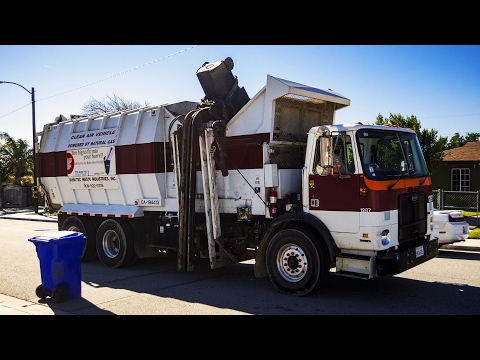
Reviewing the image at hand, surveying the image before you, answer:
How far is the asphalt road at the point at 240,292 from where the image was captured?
22.6 feet

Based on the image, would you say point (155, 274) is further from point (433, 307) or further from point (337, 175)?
point (433, 307)

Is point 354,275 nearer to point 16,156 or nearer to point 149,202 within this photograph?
point 149,202

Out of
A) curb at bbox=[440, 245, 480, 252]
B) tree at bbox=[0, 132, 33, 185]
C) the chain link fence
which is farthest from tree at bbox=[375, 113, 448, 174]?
tree at bbox=[0, 132, 33, 185]

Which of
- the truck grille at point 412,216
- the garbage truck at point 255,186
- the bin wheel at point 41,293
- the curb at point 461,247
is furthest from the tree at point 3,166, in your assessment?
the truck grille at point 412,216

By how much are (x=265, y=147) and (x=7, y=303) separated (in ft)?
15.3

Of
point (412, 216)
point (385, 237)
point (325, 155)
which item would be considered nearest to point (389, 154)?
point (412, 216)

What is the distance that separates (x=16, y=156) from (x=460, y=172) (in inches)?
1154

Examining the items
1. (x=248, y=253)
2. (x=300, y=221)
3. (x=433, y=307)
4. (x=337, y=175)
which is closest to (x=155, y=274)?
(x=248, y=253)

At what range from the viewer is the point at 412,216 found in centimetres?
771

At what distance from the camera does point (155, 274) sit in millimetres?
9727

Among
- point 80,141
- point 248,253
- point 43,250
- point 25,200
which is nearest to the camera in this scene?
point 43,250

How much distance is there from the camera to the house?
2478cm

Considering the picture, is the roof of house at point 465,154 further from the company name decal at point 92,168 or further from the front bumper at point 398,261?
the company name decal at point 92,168

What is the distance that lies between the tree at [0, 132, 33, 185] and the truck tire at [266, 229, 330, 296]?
32372 millimetres
